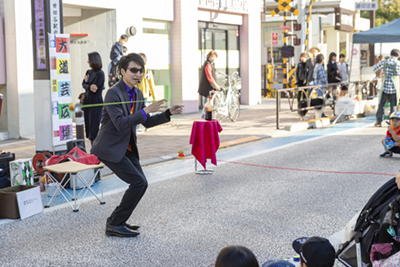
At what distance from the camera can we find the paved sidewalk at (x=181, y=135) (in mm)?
10820

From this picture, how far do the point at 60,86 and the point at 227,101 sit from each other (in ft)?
25.4

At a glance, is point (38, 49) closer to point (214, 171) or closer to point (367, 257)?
point (214, 171)

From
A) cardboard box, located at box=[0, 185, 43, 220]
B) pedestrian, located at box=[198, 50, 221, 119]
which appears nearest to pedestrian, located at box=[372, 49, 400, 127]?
pedestrian, located at box=[198, 50, 221, 119]

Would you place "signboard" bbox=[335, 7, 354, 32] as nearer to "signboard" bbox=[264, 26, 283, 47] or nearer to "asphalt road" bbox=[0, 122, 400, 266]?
"signboard" bbox=[264, 26, 283, 47]

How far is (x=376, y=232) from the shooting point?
3578 millimetres

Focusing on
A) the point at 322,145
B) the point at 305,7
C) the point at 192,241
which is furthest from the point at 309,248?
the point at 305,7

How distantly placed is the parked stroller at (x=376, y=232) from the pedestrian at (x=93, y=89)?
684cm

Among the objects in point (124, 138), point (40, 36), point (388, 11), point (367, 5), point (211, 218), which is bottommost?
point (211, 218)

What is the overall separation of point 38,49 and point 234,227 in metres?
4.39

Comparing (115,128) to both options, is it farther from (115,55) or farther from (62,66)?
(115,55)

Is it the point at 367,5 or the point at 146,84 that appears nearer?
the point at 146,84

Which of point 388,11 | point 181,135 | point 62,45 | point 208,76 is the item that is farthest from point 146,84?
point 388,11

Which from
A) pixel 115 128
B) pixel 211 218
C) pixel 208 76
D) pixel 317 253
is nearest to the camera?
pixel 317 253

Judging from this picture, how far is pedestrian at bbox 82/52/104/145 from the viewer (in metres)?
9.91
